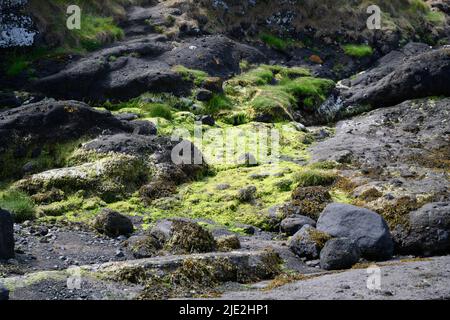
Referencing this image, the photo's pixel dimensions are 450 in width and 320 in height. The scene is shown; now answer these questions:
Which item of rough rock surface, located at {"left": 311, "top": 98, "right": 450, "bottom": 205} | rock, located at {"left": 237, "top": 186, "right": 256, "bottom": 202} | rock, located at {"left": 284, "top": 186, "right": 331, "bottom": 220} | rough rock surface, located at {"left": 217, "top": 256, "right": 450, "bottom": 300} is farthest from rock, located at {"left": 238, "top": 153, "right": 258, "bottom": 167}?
rough rock surface, located at {"left": 217, "top": 256, "right": 450, "bottom": 300}

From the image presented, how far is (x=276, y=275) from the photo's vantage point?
50.1ft

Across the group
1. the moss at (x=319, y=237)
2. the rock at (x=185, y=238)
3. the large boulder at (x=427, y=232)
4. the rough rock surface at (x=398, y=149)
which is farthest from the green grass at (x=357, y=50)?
the rock at (x=185, y=238)

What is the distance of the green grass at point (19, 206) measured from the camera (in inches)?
724

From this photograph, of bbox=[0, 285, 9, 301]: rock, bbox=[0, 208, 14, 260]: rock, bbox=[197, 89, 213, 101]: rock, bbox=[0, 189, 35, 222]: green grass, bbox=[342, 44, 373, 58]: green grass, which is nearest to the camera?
bbox=[0, 285, 9, 301]: rock

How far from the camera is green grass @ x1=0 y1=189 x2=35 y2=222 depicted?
60.3 ft

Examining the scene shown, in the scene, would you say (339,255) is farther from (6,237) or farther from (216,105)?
(216,105)

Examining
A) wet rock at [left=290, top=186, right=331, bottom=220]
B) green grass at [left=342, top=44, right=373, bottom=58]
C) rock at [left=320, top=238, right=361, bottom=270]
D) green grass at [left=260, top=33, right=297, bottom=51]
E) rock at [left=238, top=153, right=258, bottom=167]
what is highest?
green grass at [left=260, top=33, right=297, bottom=51]

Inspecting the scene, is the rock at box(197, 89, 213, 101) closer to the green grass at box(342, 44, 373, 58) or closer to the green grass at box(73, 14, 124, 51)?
the green grass at box(73, 14, 124, 51)

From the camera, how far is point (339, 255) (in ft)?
51.2

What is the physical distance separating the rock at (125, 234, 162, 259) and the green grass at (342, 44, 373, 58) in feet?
98.2

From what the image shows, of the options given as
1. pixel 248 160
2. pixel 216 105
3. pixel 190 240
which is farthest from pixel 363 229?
pixel 216 105

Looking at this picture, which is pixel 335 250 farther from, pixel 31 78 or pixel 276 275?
pixel 31 78

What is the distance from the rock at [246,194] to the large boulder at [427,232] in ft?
18.8
